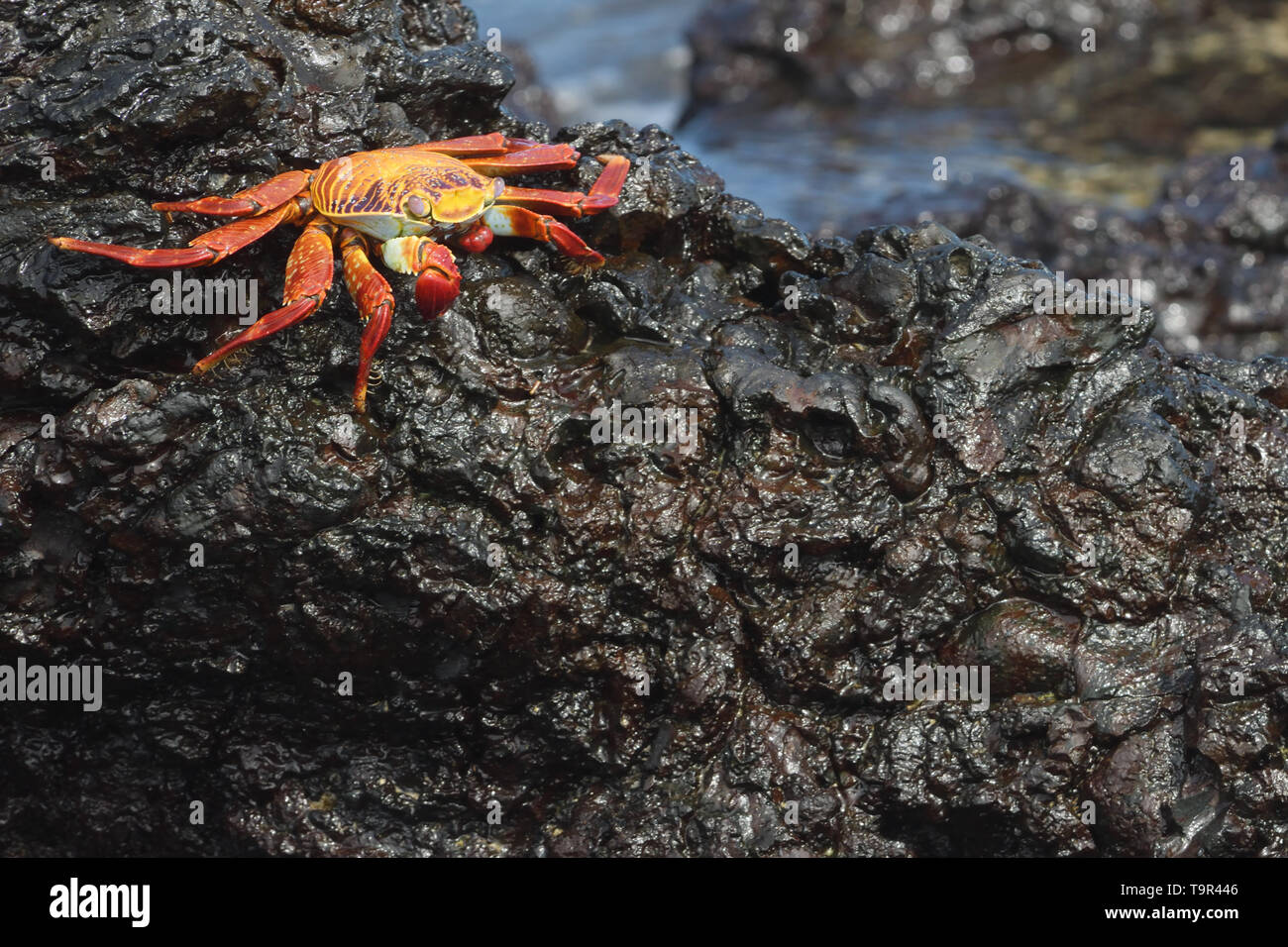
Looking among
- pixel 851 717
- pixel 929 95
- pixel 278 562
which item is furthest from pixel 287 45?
pixel 929 95

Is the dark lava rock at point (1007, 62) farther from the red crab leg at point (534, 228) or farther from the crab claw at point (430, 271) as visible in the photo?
the crab claw at point (430, 271)

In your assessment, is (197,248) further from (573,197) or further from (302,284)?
(573,197)

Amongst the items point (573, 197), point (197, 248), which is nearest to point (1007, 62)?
point (573, 197)

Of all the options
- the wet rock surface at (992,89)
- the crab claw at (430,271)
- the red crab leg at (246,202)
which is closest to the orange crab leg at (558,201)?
the crab claw at (430,271)

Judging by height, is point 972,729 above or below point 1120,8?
below

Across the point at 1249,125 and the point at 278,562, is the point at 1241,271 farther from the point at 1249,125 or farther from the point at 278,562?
the point at 278,562

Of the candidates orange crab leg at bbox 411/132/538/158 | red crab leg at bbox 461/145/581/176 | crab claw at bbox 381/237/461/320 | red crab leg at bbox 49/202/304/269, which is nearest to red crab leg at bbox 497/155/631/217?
red crab leg at bbox 461/145/581/176

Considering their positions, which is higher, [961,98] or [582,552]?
[961,98]

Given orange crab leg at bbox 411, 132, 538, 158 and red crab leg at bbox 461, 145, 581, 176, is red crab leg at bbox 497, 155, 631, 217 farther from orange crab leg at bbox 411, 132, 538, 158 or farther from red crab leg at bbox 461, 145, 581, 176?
orange crab leg at bbox 411, 132, 538, 158
